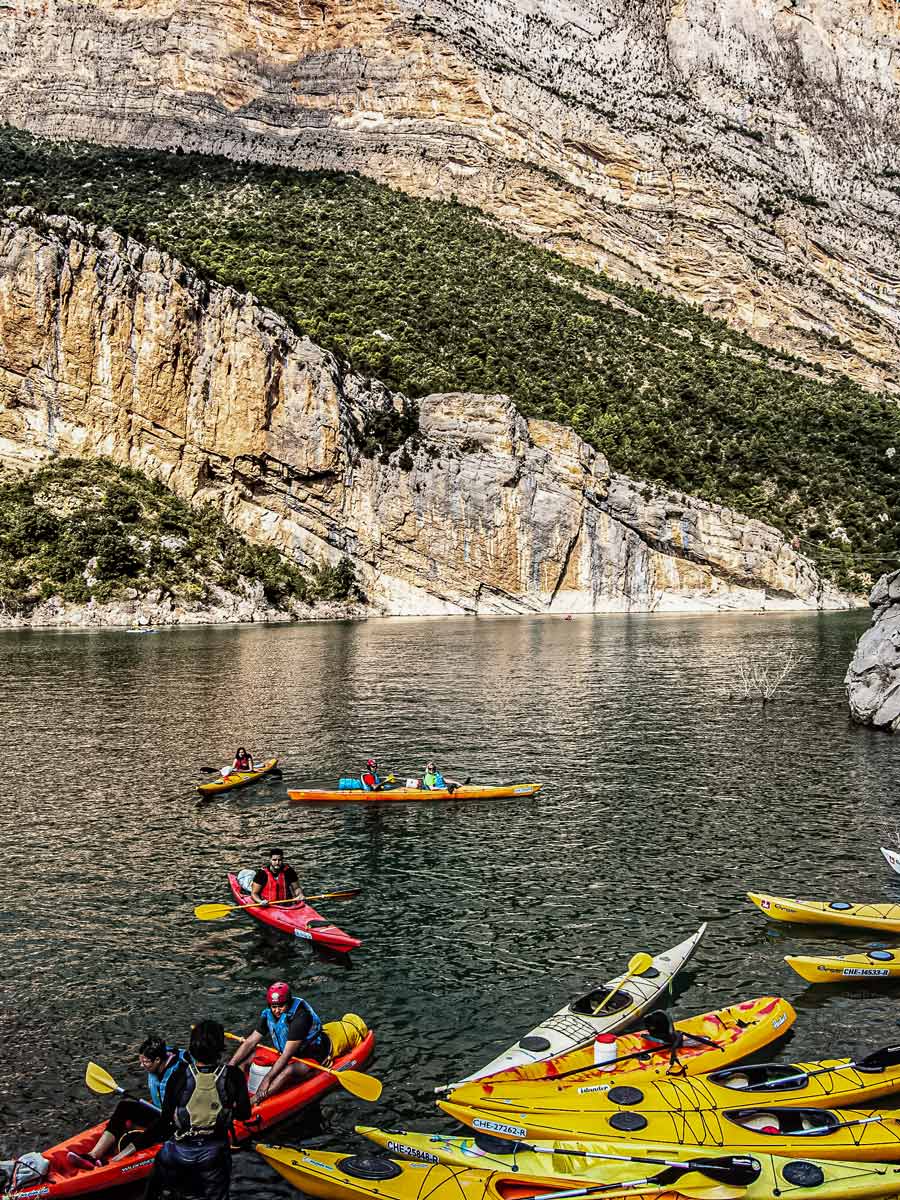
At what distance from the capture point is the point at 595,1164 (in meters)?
11.1

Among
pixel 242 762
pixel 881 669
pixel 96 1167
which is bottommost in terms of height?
pixel 96 1167

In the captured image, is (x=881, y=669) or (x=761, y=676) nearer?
(x=881, y=669)

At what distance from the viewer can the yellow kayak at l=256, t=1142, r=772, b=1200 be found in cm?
1062

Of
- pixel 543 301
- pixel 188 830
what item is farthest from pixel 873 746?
pixel 543 301

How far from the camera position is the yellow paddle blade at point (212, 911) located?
63.2ft

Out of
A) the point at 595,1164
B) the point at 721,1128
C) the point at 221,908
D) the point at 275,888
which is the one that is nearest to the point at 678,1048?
the point at 721,1128

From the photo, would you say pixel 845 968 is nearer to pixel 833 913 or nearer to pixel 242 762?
pixel 833 913

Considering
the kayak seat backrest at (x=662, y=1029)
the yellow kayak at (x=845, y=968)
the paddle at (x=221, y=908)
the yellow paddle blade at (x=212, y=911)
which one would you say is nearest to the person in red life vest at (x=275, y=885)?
the paddle at (x=221, y=908)

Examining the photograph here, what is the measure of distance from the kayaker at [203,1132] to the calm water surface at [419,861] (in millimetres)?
2065

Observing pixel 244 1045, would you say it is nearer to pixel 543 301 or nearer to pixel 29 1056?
pixel 29 1056

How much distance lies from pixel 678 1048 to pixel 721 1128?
79.1 inches

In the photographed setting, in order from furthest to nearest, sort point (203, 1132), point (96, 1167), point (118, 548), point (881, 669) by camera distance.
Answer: point (118, 548) → point (881, 669) → point (96, 1167) → point (203, 1132)

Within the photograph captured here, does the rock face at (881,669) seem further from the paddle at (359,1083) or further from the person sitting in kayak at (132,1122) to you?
the person sitting in kayak at (132,1122)

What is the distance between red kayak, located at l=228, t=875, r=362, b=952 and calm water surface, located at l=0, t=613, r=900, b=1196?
1.14 feet
